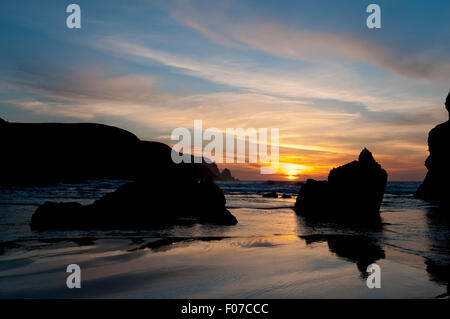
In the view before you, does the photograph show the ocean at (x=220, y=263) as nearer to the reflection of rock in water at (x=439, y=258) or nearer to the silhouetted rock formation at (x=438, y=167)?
the reflection of rock in water at (x=439, y=258)

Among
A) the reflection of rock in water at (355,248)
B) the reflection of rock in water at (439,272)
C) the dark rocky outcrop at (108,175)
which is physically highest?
the dark rocky outcrop at (108,175)

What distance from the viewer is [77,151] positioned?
99250mm

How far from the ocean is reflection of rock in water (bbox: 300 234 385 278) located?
0.03 m

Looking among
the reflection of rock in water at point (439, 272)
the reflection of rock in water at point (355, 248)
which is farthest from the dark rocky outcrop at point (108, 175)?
the reflection of rock in water at point (439, 272)

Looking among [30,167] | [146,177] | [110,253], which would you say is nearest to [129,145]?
[30,167]

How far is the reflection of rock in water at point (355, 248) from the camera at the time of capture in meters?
7.48

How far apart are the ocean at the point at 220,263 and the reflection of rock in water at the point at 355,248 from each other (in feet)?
0.09

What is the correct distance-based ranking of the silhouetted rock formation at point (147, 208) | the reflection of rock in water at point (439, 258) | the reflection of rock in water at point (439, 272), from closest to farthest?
the reflection of rock in water at point (439, 272)
the reflection of rock in water at point (439, 258)
the silhouetted rock formation at point (147, 208)

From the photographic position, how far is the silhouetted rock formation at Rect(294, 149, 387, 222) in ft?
61.8

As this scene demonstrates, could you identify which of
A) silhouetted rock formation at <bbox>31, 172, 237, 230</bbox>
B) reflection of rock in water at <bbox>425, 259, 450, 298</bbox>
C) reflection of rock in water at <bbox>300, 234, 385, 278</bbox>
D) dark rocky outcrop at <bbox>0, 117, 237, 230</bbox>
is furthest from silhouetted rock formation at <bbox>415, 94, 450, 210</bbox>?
reflection of rock in water at <bbox>425, 259, 450, 298</bbox>

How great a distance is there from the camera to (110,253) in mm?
7898

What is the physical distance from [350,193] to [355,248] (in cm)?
1088

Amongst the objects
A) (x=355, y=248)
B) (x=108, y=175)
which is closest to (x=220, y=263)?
(x=355, y=248)
